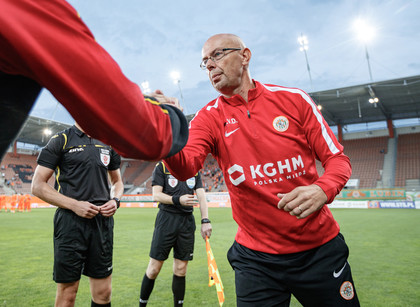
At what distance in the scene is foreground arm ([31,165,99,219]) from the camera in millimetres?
3068

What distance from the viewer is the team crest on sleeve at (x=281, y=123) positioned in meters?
2.17

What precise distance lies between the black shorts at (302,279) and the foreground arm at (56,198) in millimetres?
1799

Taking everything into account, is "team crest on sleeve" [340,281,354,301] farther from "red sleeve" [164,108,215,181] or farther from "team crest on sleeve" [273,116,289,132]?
"red sleeve" [164,108,215,181]

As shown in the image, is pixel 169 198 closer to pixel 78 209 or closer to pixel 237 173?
pixel 78 209

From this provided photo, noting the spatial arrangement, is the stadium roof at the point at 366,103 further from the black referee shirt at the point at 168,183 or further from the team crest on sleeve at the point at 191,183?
the black referee shirt at the point at 168,183

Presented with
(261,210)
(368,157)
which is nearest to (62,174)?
(261,210)

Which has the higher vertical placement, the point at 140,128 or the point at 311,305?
the point at 140,128

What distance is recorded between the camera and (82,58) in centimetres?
68

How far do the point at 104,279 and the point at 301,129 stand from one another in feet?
8.47

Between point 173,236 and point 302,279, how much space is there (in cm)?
291

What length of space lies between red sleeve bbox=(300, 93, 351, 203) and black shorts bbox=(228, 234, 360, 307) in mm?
549

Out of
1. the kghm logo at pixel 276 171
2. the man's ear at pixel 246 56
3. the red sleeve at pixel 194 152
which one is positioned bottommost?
the kghm logo at pixel 276 171

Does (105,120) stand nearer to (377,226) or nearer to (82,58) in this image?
(82,58)

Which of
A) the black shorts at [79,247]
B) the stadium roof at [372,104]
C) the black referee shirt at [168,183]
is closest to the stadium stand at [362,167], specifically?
the stadium roof at [372,104]
